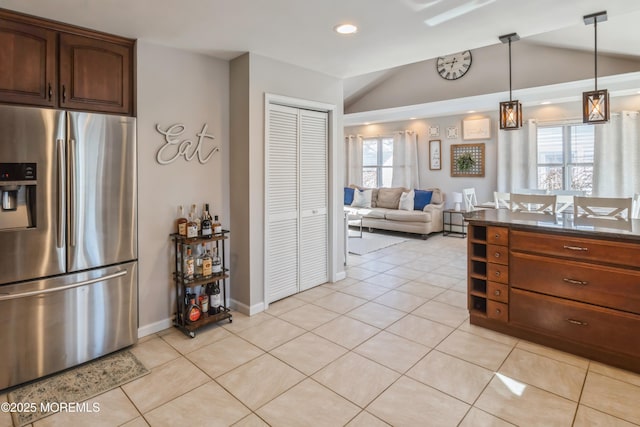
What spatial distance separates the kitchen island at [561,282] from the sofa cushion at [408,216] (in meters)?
3.93

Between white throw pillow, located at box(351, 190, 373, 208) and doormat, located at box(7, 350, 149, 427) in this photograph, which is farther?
white throw pillow, located at box(351, 190, 373, 208)

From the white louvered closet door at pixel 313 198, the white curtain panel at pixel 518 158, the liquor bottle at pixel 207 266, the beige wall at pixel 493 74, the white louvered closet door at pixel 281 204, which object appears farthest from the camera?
the white curtain panel at pixel 518 158

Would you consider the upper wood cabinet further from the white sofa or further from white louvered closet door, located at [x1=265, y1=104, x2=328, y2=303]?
the white sofa

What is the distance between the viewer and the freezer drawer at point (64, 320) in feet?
7.33

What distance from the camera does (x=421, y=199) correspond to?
7.75 meters

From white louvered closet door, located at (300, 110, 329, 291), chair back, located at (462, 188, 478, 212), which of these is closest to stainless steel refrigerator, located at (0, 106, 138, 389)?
white louvered closet door, located at (300, 110, 329, 291)

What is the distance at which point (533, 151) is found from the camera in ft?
21.7

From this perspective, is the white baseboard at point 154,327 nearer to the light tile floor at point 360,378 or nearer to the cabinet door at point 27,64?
the light tile floor at point 360,378

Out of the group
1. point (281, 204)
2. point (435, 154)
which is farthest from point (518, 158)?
point (281, 204)

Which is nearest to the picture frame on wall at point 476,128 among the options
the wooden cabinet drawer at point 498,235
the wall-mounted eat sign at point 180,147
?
the wooden cabinet drawer at point 498,235

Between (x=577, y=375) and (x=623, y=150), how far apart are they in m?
5.07

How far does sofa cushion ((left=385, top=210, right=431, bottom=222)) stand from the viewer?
7.15 m

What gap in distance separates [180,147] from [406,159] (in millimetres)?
6265

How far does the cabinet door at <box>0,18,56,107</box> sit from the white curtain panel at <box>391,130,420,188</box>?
7095 mm
